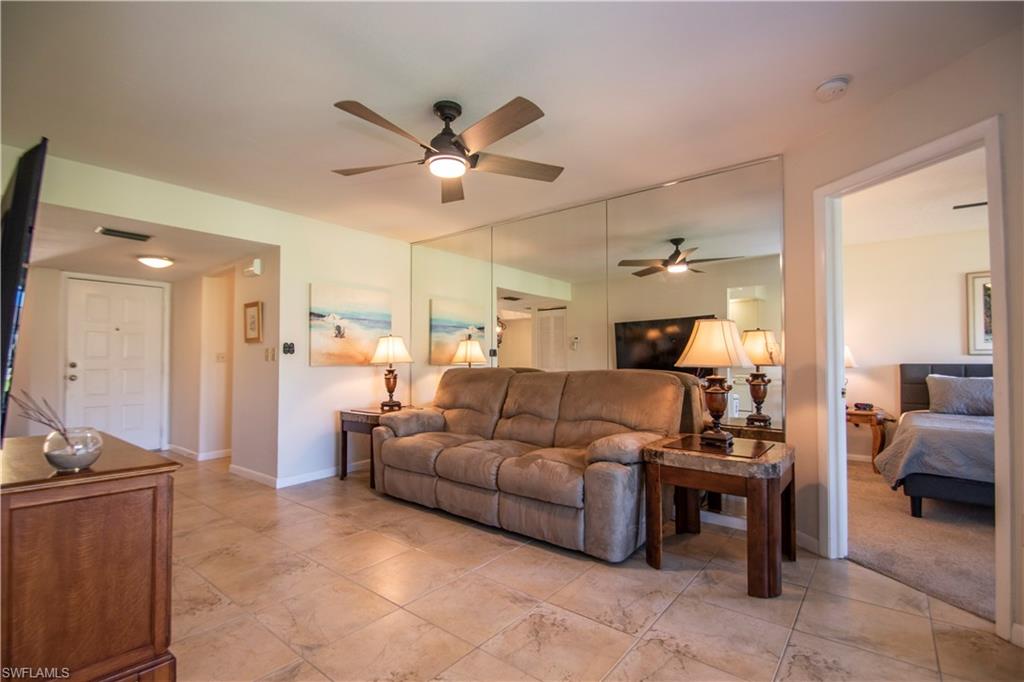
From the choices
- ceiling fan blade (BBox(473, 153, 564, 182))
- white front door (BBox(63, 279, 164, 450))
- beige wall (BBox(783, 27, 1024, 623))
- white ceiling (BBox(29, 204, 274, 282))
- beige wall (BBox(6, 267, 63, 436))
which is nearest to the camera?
beige wall (BBox(783, 27, 1024, 623))

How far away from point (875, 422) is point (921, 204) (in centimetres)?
206

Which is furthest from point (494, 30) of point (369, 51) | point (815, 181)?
point (815, 181)

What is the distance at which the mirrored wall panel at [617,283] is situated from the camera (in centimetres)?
308

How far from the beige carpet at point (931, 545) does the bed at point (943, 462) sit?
15cm

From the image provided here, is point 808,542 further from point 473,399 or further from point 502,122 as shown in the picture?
point 502,122

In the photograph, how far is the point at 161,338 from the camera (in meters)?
5.70

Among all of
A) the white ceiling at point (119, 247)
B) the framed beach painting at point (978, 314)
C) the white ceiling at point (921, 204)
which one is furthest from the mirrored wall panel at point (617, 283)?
the framed beach painting at point (978, 314)

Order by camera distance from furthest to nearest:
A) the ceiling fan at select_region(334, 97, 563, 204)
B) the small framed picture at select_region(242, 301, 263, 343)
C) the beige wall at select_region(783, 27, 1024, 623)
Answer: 1. the small framed picture at select_region(242, 301, 263, 343)
2. the ceiling fan at select_region(334, 97, 563, 204)
3. the beige wall at select_region(783, 27, 1024, 623)

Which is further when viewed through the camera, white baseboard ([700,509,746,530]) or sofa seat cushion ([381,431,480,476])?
sofa seat cushion ([381,431,480,476])

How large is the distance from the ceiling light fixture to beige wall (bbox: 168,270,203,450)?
425 centimetres

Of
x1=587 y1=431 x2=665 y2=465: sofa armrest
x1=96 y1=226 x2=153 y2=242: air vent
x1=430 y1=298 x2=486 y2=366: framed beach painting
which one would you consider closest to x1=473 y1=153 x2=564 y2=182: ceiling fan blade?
x1=587 y1=431 x2=665 y2=465: sofa armrest

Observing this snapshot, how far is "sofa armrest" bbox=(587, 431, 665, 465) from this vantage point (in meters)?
2.55

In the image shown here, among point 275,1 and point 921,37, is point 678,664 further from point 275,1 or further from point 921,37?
point 275,1

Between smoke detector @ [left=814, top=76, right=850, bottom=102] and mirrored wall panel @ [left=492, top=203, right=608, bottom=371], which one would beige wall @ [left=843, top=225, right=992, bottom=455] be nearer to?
mirrored wall panel @ [left=492, top=203, right=608, bottom=371]
